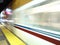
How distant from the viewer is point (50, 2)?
122 centimetres

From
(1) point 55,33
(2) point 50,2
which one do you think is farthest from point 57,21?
(2) point 50,2

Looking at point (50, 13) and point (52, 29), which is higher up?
point (50, 13)

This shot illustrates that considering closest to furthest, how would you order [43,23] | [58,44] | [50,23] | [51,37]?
[58,44]
[51,37]
[50,23]
[43,23]

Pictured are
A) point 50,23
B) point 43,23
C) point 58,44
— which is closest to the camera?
point 58,44

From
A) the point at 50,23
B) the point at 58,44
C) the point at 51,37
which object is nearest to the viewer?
the point at 58,44

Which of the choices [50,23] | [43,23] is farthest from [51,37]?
[43,23]

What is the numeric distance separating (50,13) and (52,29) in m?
0.15

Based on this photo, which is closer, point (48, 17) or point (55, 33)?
point (55, 33)

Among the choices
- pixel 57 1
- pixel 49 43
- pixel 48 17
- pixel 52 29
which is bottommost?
pixel 49 43

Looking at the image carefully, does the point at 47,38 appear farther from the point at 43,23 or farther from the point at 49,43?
the point at 43,23

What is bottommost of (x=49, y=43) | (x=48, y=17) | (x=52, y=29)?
(x=49, y=43)

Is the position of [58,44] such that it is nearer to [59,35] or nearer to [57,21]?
[59,35]

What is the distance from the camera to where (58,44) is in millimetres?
931

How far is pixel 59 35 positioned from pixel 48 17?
0.28m
